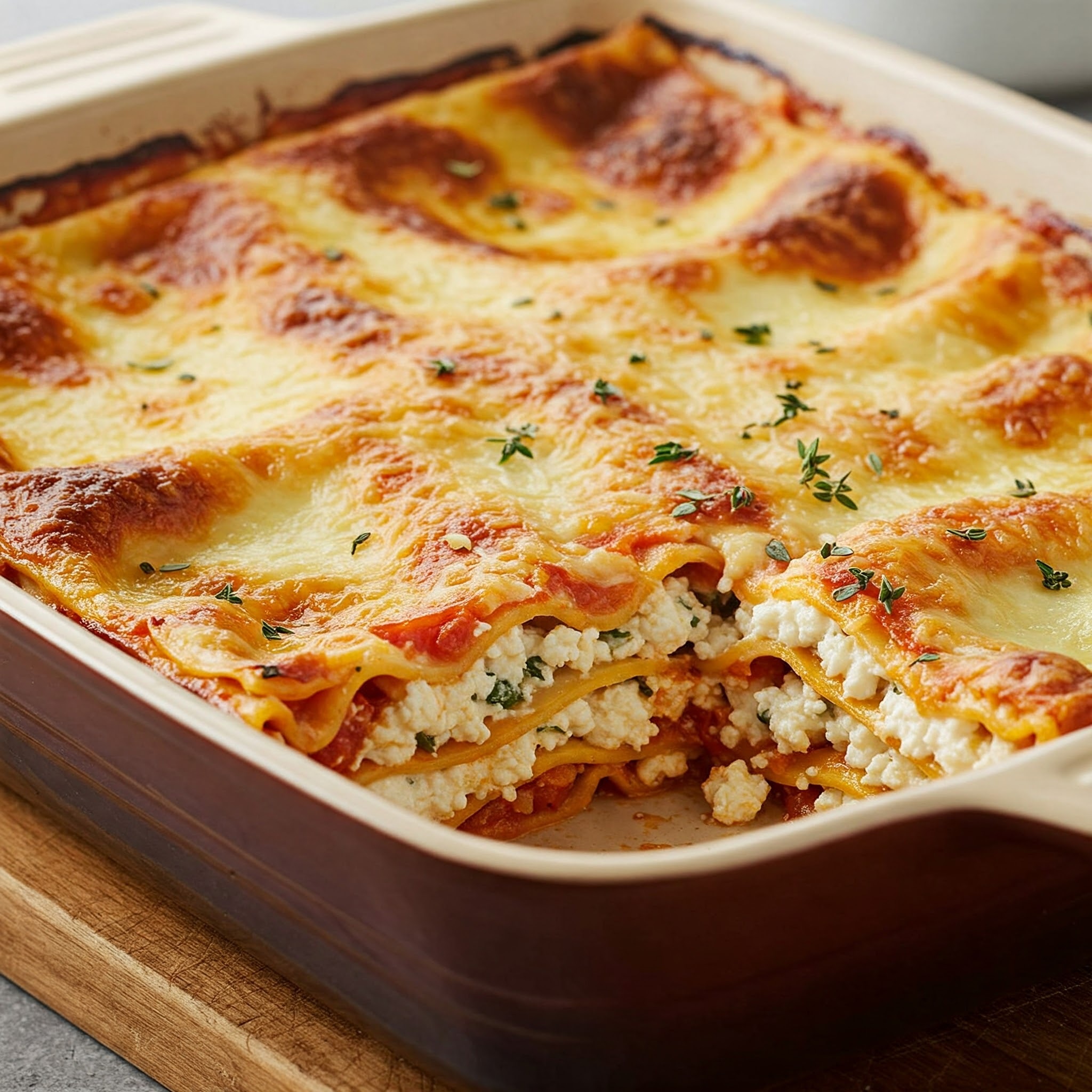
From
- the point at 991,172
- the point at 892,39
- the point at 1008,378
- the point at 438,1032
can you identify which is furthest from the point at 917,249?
the point at 438,1032

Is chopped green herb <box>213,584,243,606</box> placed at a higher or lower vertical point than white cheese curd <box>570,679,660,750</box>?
higher

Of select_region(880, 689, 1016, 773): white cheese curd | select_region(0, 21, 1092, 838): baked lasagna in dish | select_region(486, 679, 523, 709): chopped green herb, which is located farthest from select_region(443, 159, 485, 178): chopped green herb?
select_region(880, 689, 1016, 773): white cheese curd

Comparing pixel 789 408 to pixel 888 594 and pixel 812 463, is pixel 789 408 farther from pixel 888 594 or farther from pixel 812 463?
pixel 888 594

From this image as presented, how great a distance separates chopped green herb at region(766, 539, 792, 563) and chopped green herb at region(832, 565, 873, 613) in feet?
0.48

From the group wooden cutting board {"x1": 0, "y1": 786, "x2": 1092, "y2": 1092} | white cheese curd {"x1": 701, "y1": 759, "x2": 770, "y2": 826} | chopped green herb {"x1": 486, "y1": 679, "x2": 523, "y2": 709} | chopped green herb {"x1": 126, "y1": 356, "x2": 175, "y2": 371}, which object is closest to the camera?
wooden cutting board {"x1": 0, "y1": 786, "x2": 1092, "y2": 1092}

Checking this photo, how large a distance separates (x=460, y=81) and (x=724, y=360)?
5.25ft

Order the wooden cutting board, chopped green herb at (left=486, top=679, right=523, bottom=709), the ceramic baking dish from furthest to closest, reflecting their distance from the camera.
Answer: chopped green herb at (left=486, top=679, right=523, bottom=709) → the wooden cutting board → the ceramic baking dish

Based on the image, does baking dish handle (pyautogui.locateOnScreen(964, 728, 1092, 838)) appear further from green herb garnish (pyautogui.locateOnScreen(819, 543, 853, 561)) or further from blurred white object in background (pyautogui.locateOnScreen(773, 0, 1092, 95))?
blurred white object in background (pyautogui.locateOnScreen(773, 0, 1092, 95))

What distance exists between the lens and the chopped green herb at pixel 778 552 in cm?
260

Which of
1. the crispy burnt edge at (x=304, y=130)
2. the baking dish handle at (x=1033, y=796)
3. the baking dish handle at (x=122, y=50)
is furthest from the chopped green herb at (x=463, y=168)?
the baking dish handle at (x=1033, y=796)

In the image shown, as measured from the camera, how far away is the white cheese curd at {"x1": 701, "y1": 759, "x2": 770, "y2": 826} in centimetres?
268

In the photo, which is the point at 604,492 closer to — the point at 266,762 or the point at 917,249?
the point at 266,762

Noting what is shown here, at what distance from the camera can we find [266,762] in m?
1.88

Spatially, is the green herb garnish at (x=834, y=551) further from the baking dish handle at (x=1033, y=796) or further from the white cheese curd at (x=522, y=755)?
the baking dish handle at (x=1033, y=796)
